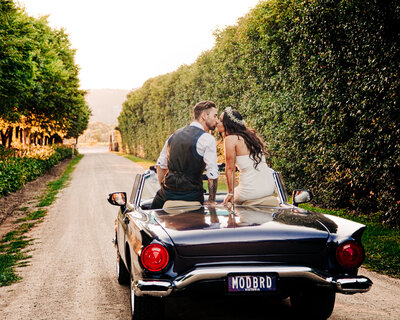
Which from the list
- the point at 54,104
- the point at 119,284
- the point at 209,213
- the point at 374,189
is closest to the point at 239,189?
the point at 209,213

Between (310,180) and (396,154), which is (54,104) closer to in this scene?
(310,180)

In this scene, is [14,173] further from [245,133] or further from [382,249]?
[245,133]

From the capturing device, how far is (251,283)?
3.37 meters

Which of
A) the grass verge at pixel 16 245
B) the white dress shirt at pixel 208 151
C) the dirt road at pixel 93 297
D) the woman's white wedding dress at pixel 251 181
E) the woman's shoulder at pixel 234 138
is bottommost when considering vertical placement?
the grass verge at pixel 16 245

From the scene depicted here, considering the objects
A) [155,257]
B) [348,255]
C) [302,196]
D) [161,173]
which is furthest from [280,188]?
[155,257]

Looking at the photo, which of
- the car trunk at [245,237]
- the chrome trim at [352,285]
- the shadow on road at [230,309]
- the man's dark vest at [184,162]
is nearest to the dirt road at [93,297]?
the shadow on road at [230,309]

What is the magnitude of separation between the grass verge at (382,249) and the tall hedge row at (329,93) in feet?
1.18

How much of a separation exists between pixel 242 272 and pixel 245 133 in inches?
78.4

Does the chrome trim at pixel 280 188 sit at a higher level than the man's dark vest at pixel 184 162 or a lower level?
lower

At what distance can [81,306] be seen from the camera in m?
4.82

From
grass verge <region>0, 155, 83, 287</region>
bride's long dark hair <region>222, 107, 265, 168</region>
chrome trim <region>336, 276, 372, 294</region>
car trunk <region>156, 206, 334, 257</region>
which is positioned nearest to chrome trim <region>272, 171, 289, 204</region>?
bride's long dark hair <region>222, 107, 265, 168</region>

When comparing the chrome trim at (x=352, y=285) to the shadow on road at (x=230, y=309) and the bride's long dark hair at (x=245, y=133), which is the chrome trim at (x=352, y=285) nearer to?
the shadow on road at (x=230, y=309)

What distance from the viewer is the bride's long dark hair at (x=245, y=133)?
4.90 m

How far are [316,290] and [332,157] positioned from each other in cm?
614
